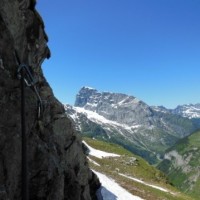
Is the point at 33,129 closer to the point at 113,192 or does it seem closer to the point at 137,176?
the point at 113,192

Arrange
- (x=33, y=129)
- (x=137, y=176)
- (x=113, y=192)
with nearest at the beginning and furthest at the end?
(x=33, y=129) → (x=113, y=192) → (x=137, y=176)

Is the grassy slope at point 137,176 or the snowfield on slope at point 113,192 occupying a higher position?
the grassy slope at point 137,176

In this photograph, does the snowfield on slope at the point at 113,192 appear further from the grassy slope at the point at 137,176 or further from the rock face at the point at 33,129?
the rock face at the point at 33,129

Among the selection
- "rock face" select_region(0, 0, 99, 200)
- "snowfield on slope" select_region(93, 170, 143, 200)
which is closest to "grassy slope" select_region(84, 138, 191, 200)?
"snowfield on slope" select_region(93, 170, 143, 200)

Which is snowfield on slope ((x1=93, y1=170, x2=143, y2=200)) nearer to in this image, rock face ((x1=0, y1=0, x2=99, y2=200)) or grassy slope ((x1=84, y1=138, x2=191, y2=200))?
grassy slope ((x1=84, y1=138, x2=191, y2=200))

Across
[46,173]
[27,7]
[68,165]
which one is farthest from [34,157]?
[27,7]

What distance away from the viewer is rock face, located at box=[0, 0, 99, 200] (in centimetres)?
2130

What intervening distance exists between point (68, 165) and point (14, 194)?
10.9 m

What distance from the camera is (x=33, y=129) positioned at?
998 inches

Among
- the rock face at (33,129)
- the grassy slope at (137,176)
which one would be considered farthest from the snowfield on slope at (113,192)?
the rock face at (33,129)

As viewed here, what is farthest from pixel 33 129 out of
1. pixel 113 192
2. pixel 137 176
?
pixel 137 176

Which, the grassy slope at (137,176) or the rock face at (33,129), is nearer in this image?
the rock face at (33,129)

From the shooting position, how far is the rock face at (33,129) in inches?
838

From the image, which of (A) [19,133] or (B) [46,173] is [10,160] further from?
(B) [46,173]
